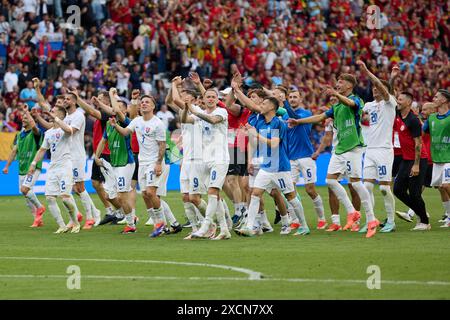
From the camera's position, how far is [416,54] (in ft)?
142

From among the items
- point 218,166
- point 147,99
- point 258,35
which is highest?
point 258,35

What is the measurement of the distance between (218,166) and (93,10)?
65.9 ft

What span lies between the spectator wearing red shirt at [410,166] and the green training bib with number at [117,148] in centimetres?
553

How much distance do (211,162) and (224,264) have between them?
3.78 meters

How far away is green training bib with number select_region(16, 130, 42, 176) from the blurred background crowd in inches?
380

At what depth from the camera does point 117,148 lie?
68.7 feet

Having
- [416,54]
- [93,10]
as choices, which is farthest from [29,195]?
[416,54]

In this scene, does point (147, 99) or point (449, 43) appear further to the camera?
point (449, 43)

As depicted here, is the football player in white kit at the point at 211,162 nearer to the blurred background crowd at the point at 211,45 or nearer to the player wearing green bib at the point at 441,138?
the player wearing green bib at the point at 441,138

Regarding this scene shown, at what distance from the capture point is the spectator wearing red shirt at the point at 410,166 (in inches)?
752
